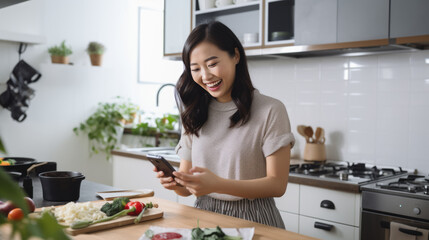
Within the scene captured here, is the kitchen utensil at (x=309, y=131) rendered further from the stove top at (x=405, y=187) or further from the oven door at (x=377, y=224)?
the oven door at (x=377, y=224)

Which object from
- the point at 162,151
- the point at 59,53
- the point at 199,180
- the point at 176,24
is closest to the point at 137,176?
the point at 162,151

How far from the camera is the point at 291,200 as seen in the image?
2619 millimetres

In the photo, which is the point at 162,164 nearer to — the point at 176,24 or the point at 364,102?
the point at 364,102

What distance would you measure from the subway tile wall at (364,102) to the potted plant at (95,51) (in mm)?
2004

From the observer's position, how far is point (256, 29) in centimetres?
345

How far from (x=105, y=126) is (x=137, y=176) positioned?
1.31m

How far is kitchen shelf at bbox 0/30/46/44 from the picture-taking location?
393 cm

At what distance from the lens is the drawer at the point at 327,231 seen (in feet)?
7.81

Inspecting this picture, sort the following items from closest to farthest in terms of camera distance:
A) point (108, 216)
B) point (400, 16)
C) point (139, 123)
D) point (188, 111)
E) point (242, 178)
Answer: point (108, 216) < point (242, 178) < point (188, 111) < point (400, 16) < point (139, 123)

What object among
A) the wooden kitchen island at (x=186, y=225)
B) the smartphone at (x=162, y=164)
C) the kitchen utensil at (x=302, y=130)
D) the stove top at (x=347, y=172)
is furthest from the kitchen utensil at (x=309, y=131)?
the smartphone at (x=162, y=164)

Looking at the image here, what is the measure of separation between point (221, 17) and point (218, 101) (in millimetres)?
1897

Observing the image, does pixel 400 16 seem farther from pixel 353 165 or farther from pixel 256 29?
pixel 256 29

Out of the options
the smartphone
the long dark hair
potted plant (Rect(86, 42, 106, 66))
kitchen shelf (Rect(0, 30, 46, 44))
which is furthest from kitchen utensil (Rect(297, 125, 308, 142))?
kitchen shelf (Rect(0, 30, 46, 44))

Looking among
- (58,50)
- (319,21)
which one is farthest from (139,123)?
(319,21)
